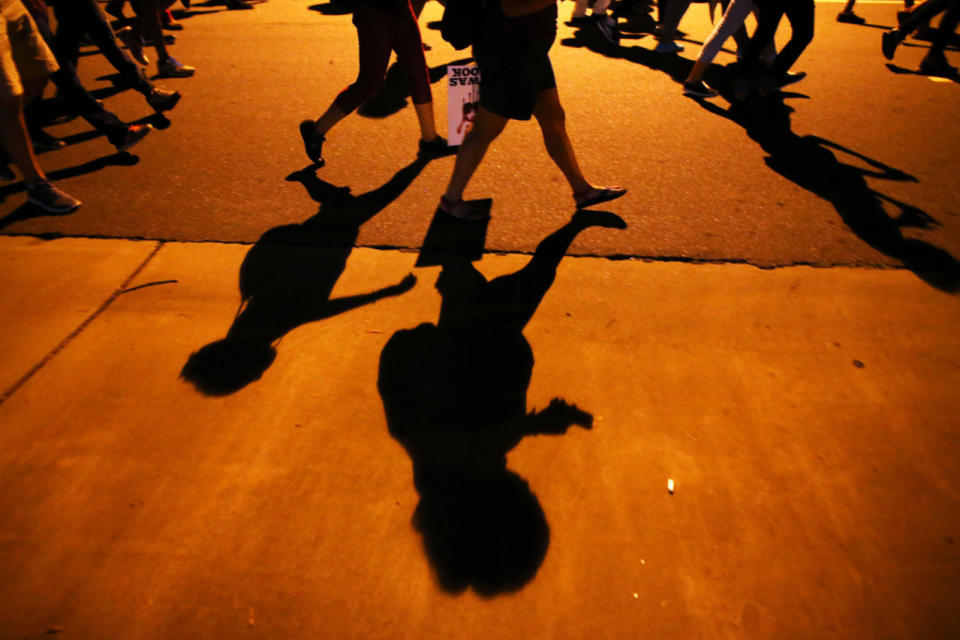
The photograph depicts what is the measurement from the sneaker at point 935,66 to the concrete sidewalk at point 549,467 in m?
4.77

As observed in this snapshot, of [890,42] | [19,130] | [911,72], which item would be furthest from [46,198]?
[911,72]

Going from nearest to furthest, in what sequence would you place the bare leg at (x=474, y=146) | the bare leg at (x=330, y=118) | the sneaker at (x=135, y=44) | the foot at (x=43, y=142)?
the bare leg at (x=474, y=146), the bare leg at (x=330, y=118), the foot at (x=43, y=142), the sneaker at (x=135, y=44)

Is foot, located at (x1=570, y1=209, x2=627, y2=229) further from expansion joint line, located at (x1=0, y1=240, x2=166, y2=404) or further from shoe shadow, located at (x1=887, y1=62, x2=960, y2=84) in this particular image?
shoe shadow, located at (x1=887, y1=62, x2=960, y2=84)

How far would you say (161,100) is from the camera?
17.0 ft

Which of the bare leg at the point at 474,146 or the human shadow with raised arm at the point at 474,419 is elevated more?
the bare leg at the point at 474,146

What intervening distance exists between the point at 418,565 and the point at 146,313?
2098mm

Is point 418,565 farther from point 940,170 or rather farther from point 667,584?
point 940,170

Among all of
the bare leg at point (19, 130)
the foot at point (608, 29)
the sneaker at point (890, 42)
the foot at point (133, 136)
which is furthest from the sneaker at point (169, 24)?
Answer: the sneaker at point (890, 42)

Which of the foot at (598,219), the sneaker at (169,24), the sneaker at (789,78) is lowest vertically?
the foot at (598,219)

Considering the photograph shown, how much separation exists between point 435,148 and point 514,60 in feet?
5.37

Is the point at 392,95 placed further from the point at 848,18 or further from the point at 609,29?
the point at 848,18

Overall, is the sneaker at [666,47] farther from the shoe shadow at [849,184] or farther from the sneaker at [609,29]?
the shoe shadow at [849,184]

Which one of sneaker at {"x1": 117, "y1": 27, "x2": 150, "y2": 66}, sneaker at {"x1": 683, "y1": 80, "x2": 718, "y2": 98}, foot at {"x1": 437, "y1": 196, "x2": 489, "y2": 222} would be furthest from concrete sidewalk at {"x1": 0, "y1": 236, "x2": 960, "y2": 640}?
sneaker at {"x1": 117, "y1": 27, "x2": 150, "y2": 66}

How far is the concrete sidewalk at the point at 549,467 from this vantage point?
1.83 metres
